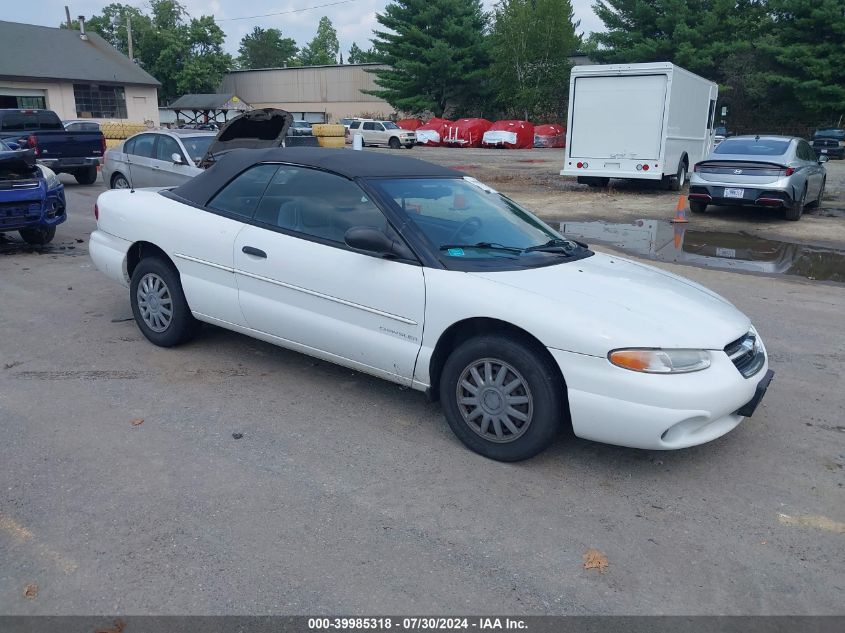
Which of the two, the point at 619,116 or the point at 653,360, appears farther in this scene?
the point at 619,116

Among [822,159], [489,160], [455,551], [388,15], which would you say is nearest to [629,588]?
[455,551]

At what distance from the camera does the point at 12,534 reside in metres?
3.23

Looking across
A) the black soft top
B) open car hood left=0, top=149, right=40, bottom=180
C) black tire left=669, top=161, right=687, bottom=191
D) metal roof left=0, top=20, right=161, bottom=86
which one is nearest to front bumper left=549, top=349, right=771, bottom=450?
the black soft top

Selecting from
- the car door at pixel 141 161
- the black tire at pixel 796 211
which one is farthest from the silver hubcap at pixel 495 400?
the black tire at pixel 796 211

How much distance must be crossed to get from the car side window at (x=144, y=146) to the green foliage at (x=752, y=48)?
128ft

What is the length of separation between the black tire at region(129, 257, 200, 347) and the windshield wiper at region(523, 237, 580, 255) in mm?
2633

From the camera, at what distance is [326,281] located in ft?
14.7

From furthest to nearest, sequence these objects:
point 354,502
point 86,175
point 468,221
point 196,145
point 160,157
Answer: point 86,175, point 160,157, point 196,145, point 468,221, point 354,502

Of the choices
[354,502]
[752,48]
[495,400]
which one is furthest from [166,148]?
[752,48]

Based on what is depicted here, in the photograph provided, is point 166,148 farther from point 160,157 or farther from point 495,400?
point 495,400

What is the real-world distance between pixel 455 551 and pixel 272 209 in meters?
2.73

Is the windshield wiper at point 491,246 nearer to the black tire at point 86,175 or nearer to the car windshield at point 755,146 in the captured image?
the car windshield at point 755,146

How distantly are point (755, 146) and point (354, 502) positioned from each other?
12596 millimetres

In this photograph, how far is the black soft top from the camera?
15.8 ft
